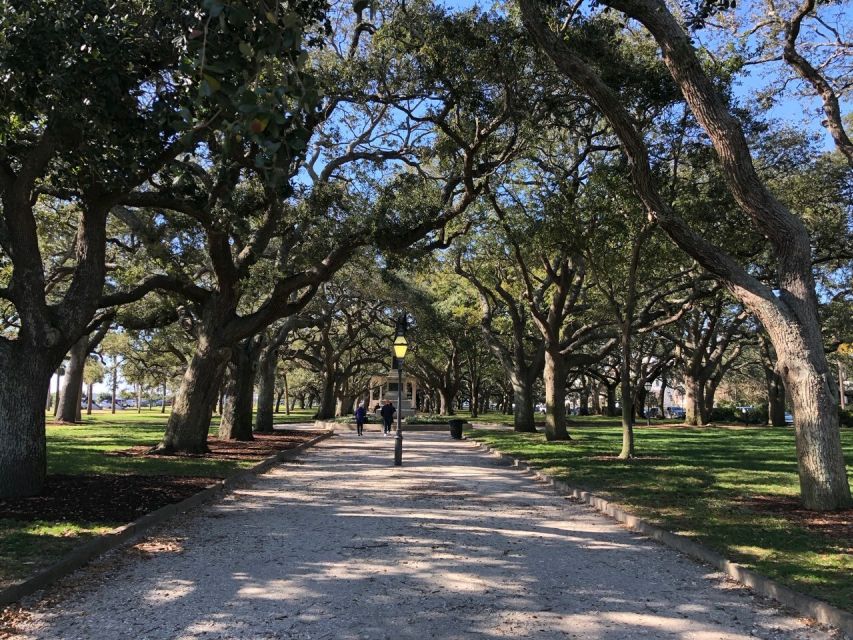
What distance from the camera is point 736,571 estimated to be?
20.2 ft

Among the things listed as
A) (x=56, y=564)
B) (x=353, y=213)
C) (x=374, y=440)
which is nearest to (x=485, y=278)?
(x=374, y=440)

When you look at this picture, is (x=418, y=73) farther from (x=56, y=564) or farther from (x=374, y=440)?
(x=374, y=440)

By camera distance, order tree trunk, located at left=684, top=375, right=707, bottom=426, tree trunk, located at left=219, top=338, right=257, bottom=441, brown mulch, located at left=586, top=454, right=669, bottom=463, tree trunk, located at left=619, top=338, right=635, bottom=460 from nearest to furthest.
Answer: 1. brown mulch, located at left=586, top=454, right=669, bottom=463
2. tree trunk, located at left=619, top=338, right=635, bottom=460
3. tree trunk, located at left=219, top=338, right=257, bottom=441
4. tree trunk, located at left=684, top=375, right=707, bottom=426

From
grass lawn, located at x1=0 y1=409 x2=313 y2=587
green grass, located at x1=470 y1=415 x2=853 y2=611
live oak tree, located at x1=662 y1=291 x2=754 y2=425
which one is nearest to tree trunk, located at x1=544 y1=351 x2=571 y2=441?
green grass, located at x1=470 y1=415 x2=853 y2=611

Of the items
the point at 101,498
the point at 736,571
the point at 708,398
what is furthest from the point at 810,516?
the point at 708,398

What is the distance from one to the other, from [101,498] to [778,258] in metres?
9.97

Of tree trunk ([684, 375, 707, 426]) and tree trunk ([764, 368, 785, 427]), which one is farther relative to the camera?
tree trunk ([764, 368, 785, 427])

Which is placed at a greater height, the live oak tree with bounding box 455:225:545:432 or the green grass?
the live oak tree with bounding box 455:225:545:432

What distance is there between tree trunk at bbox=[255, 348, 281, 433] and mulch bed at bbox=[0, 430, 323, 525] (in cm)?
1378

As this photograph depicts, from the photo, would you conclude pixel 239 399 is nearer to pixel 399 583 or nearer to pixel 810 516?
pixel 399 583

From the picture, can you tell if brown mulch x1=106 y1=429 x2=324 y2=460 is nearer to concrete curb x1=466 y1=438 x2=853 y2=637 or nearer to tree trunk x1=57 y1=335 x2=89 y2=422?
concrete curb x1=466 y1=438 x2=853 y2=637

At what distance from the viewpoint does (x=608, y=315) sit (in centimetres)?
2475

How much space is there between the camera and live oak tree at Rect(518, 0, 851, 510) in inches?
329

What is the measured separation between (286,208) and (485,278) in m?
9.76
